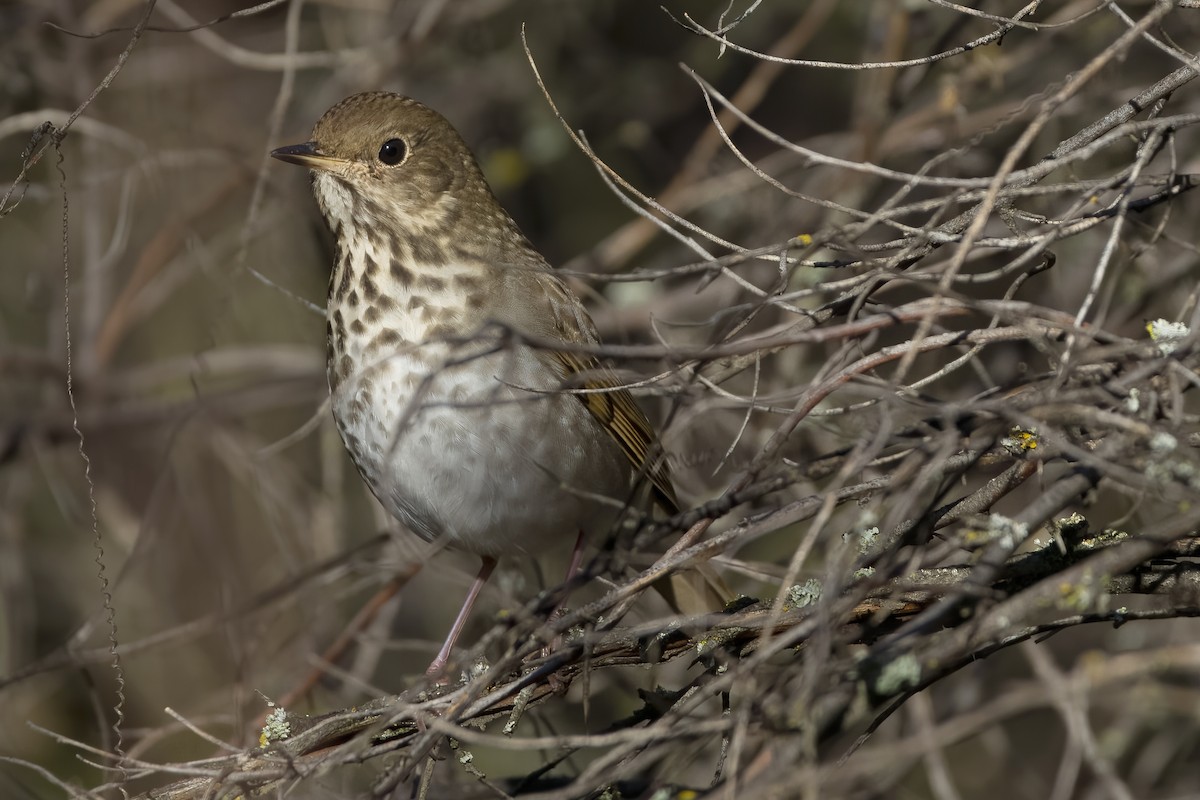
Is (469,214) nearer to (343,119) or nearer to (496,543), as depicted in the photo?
(343,119)

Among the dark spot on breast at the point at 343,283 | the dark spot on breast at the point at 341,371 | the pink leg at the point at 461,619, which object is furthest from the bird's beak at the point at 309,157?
the pink leg at the point at 461,619

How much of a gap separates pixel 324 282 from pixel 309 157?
1.88 meters

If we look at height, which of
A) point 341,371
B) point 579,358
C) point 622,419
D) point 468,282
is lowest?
point 622,419

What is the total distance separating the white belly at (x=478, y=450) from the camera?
308 centimetres

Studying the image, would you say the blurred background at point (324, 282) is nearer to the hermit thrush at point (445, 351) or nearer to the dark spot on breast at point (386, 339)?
the hermit thrush at point (445, 351)

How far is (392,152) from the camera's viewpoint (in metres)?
3.41

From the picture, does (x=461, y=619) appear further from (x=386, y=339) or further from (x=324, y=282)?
(x=324, y=282)

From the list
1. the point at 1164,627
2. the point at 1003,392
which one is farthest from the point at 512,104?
the point at 1003,392

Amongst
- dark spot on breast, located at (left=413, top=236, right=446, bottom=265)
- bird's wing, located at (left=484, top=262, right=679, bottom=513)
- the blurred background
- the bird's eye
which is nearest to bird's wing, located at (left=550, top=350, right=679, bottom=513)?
bird's wing, located at (left=484, top=262, right=679, bottom=513)

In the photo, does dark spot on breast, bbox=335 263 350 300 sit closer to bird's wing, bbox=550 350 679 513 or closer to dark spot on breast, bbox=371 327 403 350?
dark spot on breast, bbox=371 327 403 350

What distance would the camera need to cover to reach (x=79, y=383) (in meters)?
4.73

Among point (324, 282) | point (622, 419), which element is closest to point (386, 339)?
point (622, 419)

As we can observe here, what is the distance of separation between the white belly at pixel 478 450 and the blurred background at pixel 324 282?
17cm

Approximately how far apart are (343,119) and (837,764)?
217 centimetres
